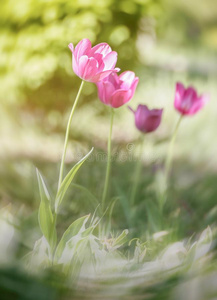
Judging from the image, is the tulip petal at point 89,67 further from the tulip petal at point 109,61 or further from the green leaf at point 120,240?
the green leaf at point 120,240

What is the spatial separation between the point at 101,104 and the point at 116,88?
0.17 feet

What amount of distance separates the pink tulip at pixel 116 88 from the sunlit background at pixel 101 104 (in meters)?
0.03

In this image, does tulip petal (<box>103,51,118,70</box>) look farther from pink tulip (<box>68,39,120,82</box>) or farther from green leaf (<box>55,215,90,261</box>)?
green leaf (<box>55,215,90,261</box>)

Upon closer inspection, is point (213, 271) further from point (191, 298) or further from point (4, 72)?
point (4, 72)

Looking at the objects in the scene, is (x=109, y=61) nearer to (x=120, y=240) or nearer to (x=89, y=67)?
(x=89, y=67)

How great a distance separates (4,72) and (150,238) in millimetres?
256

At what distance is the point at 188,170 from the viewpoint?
0.51 metres

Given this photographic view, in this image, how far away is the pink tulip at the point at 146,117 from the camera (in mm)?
340

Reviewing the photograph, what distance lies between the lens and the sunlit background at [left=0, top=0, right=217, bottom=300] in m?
0.37

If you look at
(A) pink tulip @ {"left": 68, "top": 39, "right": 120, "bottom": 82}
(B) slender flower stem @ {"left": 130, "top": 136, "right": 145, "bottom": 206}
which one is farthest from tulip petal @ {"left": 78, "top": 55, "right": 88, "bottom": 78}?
(B) slender flower stem @ {"left": 130, "top": 136, "right": 145, "bottom": 206}

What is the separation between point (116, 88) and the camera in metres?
0.31

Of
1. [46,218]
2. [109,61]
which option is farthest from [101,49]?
[46,218]

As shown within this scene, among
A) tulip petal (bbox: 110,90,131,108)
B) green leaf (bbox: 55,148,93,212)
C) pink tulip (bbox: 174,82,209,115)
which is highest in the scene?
tulip petal (bbox: 110,90,131,108)

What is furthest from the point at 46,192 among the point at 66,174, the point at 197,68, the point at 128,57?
the point at 197,68
